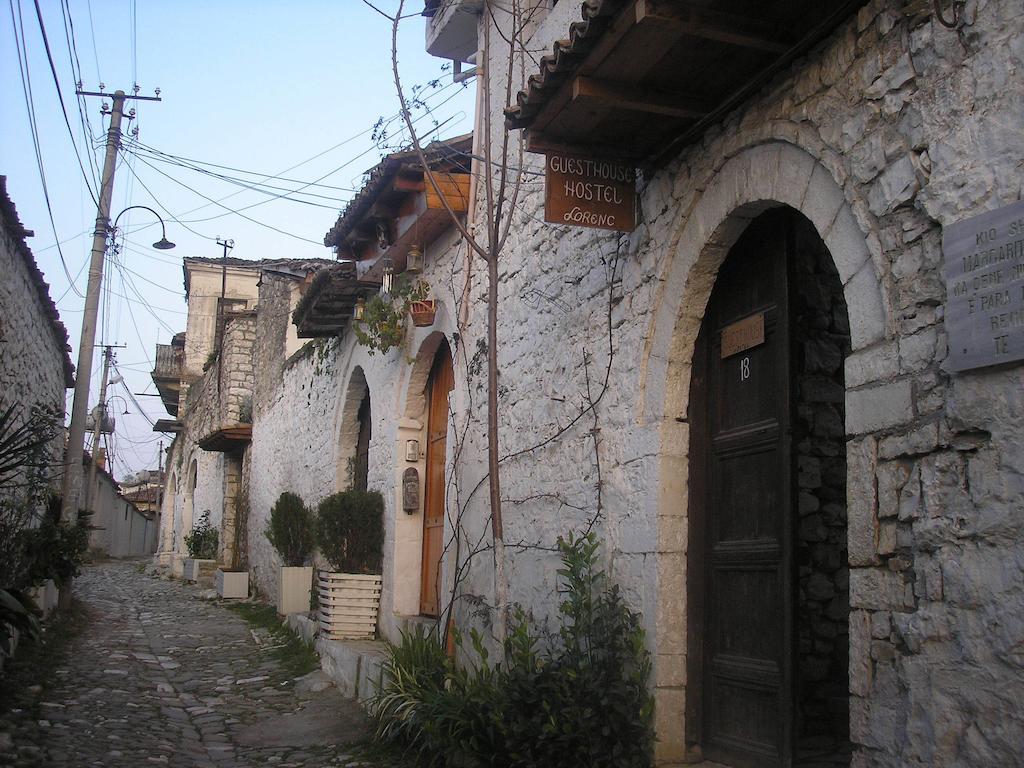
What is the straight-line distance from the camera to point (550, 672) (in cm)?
440

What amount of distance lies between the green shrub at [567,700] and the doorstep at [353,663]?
1254 mm

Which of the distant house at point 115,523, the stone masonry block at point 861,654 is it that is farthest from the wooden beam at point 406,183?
the distant house at point 115,523

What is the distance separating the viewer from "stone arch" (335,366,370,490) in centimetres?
1040

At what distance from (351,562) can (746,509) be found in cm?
498

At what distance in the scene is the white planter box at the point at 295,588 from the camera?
10617 millimetres

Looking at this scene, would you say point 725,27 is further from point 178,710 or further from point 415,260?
point 178,710

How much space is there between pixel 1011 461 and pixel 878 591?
619 mm

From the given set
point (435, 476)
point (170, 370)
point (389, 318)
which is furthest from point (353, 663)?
point (170, 370)

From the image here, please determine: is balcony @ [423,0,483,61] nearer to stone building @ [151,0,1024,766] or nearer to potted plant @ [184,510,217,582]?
stone building @ [151,0,1024,766]

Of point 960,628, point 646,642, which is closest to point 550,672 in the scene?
point 646,642

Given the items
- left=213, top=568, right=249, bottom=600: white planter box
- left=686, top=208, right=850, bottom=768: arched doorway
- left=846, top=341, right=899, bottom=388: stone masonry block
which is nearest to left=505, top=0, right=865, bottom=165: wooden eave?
left=686, top=208, right=850, bottom=768: arched doorway

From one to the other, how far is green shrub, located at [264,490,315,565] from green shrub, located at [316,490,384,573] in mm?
2274

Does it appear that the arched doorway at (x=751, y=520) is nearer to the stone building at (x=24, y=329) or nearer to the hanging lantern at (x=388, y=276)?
the hanging lantern at (x=388, y=276)

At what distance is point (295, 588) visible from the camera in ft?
35.0
